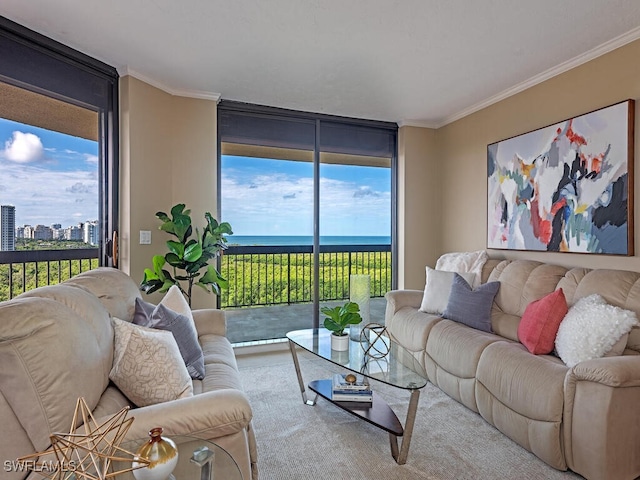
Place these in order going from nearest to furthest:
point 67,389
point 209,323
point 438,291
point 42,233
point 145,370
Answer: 1. point 67,389
2. point 145,370
3. point 42,233
4. point 209,323
5. point 438,291

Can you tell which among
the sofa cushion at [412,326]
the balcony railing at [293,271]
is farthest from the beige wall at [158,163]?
the sofa cushion at [412,326]

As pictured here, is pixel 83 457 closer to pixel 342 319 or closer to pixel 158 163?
pixel 342 319

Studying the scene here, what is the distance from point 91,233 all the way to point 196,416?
90.6 inches

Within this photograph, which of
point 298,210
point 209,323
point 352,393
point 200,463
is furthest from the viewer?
point 298,210

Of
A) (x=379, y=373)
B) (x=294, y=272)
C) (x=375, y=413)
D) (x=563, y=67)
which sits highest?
(x=563, y=67)

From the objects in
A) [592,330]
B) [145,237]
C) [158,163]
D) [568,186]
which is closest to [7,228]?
[145,237]

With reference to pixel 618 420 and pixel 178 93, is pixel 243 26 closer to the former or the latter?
pixel 178 93

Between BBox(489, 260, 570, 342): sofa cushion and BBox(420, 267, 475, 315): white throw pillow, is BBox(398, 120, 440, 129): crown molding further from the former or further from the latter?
BBox(489, 260, 570, 342): sofa cushion

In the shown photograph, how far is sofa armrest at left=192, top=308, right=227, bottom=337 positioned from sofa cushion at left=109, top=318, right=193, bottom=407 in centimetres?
123

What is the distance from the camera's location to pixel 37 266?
2627 mm

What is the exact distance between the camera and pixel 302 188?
14.3ft

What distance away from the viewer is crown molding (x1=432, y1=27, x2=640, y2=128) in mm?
2527

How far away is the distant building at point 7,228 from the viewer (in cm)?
242

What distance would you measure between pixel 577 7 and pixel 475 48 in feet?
2.08
